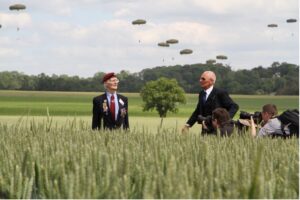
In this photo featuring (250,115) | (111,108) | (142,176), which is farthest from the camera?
(111,108)

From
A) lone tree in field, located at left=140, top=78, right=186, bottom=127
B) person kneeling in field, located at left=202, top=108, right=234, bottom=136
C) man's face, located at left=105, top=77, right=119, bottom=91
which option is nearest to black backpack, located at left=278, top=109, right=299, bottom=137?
person kneeling in field, located at left=202, top=108, right=234, bottom=136

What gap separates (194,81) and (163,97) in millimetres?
83365

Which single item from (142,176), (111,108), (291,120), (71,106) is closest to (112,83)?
(111,108)

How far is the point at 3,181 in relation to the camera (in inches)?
148

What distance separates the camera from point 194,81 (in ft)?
474

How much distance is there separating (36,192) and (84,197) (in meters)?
0.77

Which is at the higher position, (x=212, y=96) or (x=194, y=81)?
(x=194, y=81)

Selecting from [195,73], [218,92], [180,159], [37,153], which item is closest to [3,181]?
[37,153]

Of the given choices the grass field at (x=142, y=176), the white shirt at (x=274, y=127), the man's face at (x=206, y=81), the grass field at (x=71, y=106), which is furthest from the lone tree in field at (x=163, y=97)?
the grass field at (x=142, y=176)

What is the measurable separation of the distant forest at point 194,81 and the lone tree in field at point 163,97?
3089 inches

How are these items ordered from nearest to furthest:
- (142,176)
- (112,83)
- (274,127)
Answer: (142,176) < (274,127) < (112,83)

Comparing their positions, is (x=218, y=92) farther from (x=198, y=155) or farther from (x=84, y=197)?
(x=84, y=197)

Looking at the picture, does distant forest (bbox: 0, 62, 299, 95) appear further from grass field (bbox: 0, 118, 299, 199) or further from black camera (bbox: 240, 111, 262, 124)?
grass field (bbox: 0, 118, 299, 199)

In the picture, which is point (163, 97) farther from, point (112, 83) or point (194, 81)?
point (194, 81)
